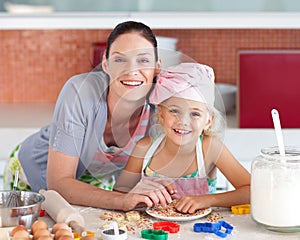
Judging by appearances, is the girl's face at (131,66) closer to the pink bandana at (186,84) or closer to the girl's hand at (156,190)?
the pink bandana at (186,84)

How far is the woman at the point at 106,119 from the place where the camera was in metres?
1.54

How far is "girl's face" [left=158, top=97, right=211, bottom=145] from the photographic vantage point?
4.83ft

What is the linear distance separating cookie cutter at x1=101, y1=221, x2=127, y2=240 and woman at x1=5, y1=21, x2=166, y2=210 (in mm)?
158

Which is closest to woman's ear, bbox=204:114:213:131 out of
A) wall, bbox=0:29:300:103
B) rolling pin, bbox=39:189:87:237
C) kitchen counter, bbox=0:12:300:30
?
rolling pin, bbox=39:189:87:237

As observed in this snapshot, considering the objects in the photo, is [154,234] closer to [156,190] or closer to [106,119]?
[156,190]

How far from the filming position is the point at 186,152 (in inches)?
61.6

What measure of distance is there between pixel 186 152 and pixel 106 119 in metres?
0.23

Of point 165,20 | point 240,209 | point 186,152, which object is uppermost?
point 165,20

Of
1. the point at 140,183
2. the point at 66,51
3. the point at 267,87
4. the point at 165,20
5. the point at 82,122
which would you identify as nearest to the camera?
the point at 140,183

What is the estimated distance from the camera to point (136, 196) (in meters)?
1.52

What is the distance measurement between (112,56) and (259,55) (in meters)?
1.18

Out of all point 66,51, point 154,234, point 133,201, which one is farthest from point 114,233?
point 66,51

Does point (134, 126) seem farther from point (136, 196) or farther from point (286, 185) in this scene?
point (286, 185)

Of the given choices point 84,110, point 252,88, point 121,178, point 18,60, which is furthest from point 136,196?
point 18,60
